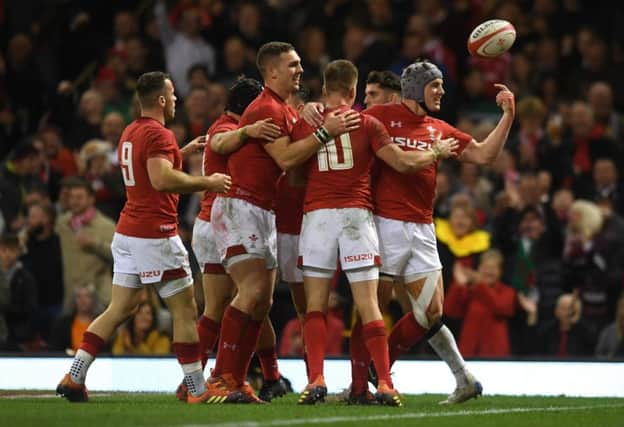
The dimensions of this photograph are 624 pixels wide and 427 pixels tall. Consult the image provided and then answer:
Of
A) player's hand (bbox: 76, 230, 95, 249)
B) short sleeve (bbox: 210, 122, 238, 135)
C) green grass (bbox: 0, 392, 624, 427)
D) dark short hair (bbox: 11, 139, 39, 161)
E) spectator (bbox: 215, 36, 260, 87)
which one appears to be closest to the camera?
green grass (bbox: 0, 392, 624, 427)

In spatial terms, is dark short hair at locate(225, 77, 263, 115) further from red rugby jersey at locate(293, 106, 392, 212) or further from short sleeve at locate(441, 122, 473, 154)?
short sleeve at locate(441, 122, 473, 154)

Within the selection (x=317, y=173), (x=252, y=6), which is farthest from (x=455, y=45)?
(x=317, y=173)

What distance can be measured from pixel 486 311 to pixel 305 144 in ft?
15.8

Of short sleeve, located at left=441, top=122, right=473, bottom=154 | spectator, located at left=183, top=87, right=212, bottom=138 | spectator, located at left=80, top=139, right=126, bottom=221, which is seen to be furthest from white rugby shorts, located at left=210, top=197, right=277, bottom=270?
spectator, located at left=183, top=87, right=212, bottom=138

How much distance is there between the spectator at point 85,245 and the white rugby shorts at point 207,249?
440 cm

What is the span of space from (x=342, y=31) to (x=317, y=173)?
9633 millimetres

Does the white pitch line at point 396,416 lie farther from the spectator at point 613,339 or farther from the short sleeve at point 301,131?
the spectator at point 613,339

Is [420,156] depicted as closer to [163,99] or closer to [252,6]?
[163,99]

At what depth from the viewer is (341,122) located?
35.1 ft

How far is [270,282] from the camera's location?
1112 cm

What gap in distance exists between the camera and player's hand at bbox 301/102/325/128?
10.9m

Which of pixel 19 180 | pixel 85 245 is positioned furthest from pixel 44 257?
pixel 19 180

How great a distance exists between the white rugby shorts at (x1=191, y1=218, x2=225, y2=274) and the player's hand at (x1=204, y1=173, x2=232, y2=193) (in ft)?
3.36

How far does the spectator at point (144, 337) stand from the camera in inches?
589
